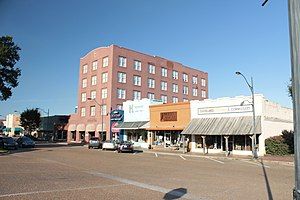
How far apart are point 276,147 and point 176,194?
24.8 meters

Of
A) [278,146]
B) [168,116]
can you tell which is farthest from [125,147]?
[278,146]

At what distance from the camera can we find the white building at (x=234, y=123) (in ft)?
109

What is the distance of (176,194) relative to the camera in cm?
1056

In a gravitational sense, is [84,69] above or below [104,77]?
above

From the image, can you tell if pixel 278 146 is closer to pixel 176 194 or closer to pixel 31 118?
pixel 176 194

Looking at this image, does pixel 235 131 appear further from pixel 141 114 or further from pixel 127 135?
pixel 127 135

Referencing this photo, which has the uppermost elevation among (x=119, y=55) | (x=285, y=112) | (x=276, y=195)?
(x=119, y=55)

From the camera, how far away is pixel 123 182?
13.2 meters

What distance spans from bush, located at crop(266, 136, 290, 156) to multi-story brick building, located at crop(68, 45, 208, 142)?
33.0 meters

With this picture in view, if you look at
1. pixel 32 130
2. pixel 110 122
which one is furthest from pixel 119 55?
pixel 32 130

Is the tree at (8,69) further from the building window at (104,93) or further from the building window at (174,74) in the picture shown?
the building window at (174,74)

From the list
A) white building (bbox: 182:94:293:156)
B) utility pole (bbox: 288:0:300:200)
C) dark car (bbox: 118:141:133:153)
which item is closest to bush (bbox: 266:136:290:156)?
white building (bbox: 182:94:293:156)

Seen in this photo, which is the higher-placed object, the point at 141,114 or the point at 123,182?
the point at 141,114

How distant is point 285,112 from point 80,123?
146ft
